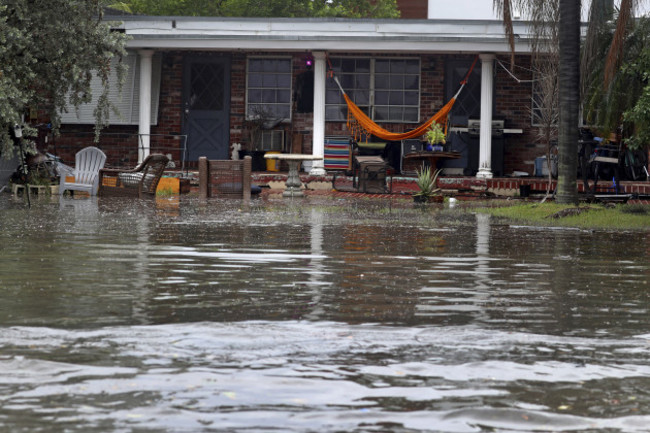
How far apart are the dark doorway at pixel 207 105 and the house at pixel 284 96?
23mm

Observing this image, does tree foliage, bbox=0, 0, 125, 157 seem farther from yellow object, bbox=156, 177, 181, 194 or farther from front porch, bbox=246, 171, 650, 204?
front porch, bbox=246, 171, 650, 204

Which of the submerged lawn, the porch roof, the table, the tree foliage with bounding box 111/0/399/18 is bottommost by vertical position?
the submerged lawn

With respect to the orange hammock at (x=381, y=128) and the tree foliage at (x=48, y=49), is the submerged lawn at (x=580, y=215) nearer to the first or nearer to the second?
the orange hammock at (x=381, y=128)

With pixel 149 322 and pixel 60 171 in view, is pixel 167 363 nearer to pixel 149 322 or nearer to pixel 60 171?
pixel 149 322

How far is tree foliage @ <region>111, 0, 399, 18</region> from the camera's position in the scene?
1441 inches

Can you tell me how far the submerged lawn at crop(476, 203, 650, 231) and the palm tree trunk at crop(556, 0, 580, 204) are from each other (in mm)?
378

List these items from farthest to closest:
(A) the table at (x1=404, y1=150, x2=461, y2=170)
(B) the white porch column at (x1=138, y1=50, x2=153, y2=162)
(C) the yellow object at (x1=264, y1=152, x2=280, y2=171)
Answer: (C) the yellow object at (x1=264, y1=152, x2=280, y2=171) → (B) the white porch column at (x1=138, y1=50, x2=153, y2=162) → (A) the table at (x1=404, y1=150, x2=461, y2=170)

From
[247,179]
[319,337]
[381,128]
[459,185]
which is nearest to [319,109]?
[381,128]

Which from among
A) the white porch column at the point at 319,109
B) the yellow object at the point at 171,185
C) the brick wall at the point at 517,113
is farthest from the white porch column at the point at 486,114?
the yellow object at the point at 171,185

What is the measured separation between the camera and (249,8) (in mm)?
36594

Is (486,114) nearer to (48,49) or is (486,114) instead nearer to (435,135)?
(435,135)

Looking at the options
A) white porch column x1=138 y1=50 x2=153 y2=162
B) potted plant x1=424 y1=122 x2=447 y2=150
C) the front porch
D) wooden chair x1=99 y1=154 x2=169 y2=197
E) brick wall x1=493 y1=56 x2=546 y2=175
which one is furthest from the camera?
brick wall x1=493 y1=56 x2=546 y2=175

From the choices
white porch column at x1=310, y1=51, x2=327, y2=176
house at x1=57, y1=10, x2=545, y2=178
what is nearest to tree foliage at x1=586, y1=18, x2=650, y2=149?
house at x1=57, y1=10, x2=545, y2=178

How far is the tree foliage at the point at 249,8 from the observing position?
36594 mm
